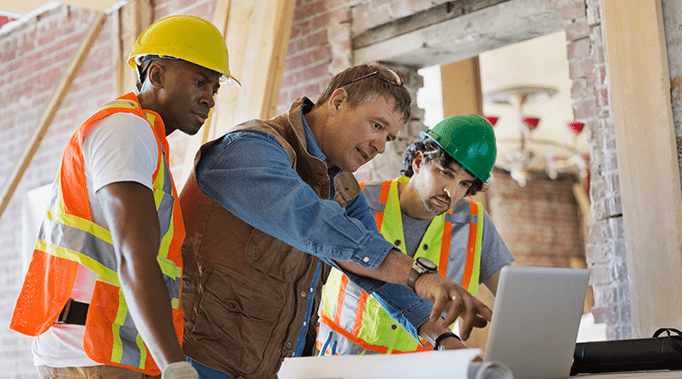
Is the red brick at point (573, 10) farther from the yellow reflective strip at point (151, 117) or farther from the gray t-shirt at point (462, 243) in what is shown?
the yellow reflective strip at point (151, 117)

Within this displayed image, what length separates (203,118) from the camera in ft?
5.95

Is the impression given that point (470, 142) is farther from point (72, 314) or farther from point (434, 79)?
point (434, 79)

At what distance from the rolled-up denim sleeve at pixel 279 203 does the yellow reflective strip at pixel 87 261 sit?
0.29m

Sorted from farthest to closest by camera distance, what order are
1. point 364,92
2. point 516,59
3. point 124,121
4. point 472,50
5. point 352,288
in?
point 516,59 < point 472,50 < point 352,288 < point 364,92 < point 124,121

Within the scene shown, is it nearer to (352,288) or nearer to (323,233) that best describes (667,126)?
(352,288)

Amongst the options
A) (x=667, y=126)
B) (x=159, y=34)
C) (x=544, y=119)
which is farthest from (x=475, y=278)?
(x=544, y=119)

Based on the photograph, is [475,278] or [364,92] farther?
[475,278]

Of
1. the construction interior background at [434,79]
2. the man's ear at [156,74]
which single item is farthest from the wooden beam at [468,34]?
the man's ear at [156,74]

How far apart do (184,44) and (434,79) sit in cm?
587

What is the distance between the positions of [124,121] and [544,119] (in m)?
9.01

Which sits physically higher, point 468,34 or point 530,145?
point 530,145

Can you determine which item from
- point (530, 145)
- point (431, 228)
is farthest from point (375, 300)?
point (530, 145)

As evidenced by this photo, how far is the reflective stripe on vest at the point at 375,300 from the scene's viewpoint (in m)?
2.67

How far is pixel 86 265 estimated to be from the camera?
1499mm
